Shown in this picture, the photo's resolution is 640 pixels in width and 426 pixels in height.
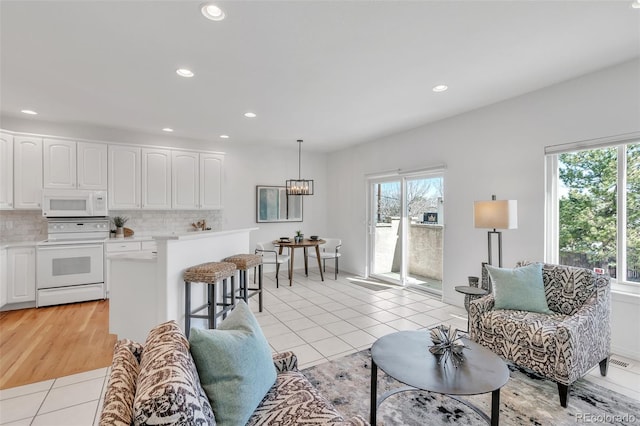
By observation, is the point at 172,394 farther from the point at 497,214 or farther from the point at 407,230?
the point at 407,230

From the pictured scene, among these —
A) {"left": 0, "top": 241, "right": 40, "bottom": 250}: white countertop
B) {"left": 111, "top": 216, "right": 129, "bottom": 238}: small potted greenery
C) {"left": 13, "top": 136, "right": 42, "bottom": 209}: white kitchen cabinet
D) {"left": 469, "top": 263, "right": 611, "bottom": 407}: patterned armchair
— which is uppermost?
{"left": 13, "top": 136, "right": 42, "bottom": 209}: white kitchen cabinet

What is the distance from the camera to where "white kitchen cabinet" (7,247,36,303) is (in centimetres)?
407

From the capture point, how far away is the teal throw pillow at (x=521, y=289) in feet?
8.70

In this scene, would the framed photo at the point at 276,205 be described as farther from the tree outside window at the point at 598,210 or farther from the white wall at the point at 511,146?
the tree outside window at the point at 598,210

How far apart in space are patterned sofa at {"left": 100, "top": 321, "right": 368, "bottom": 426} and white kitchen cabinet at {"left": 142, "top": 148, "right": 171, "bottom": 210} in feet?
14.3

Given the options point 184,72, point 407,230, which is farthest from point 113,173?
point 407,230

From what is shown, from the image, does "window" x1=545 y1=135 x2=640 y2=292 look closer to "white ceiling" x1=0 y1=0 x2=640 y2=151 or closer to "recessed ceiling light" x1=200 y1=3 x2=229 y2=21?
"white ceiling" x1=0 y1=0 x2=640 y2=151

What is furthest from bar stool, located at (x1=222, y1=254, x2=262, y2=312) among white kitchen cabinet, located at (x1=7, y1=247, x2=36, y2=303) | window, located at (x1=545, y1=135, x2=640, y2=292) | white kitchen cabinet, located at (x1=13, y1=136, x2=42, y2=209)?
window, located at (x1=545, y1=135, x2=640, y2=292)

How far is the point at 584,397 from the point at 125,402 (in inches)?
114

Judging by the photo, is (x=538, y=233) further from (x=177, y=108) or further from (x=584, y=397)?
(x=177, y=108)

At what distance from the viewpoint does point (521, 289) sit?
106 inches

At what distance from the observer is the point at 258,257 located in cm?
373

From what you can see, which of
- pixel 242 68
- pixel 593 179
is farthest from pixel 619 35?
pixel 242 68

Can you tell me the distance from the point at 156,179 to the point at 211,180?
2.98 ft
